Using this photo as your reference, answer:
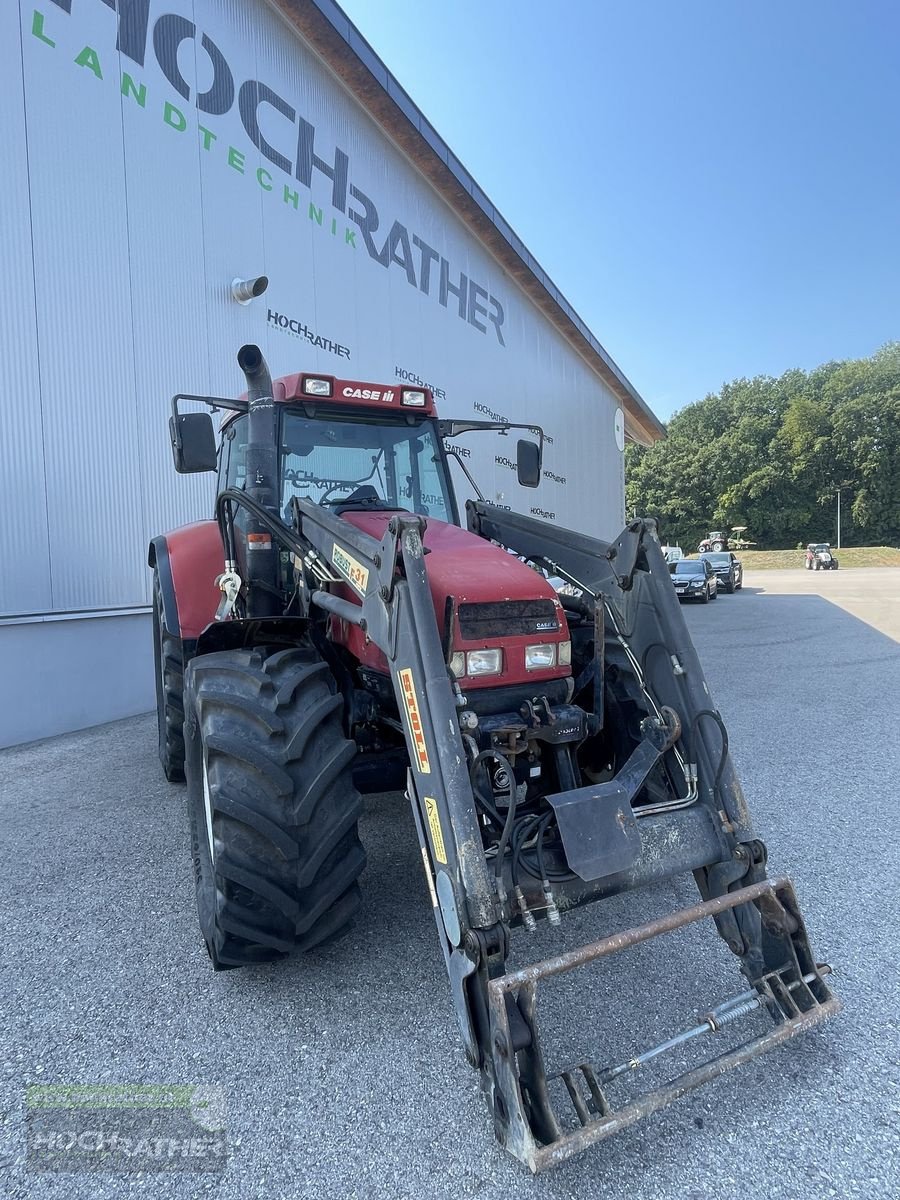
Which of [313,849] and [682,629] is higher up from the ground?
[682,629]

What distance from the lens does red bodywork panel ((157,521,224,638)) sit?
13.8 ft

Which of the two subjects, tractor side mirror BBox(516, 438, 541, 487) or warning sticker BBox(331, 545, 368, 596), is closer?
warning sticker BBox(331, 545, 368, 596)

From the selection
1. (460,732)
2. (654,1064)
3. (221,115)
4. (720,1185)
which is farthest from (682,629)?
(221,115)

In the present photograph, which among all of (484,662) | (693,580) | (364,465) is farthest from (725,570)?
(484,662)

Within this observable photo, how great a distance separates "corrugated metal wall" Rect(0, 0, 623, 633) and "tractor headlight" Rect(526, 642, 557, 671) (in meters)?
5.14

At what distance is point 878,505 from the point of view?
6034 centimetres

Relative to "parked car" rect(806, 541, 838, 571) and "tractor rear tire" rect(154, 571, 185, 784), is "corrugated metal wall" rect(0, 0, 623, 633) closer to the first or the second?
"tractor rear tire" rect(154, 571, 185, 784)

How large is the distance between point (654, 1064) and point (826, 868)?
71.4 inches

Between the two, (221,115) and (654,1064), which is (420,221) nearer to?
(221,115)

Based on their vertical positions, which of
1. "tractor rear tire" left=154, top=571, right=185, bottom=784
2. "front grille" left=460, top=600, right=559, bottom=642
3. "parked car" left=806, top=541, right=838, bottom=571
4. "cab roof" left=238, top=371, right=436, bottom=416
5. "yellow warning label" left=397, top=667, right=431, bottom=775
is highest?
"cab roof" left=238, top=371, right=436, bottom=416

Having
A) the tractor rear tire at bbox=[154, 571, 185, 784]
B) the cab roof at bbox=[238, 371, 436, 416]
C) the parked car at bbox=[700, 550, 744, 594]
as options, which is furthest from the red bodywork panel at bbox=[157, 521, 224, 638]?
the parked car at bbox=[700, 550, 744, 594]

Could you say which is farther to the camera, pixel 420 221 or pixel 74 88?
pixel 420 221

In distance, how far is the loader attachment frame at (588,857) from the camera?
5.82ft

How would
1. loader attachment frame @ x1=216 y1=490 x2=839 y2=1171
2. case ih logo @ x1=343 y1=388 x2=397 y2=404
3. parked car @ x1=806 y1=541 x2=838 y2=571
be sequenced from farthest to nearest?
parked car @ x1=806 y1=541 x2=838 y2=571 < case ih logo @ x1=343 y1=388 x2=397 y2=404 < loader attachment frame @ x1=216 y1=490 x2=839 y2=1171
